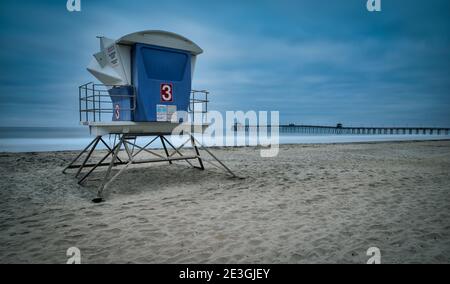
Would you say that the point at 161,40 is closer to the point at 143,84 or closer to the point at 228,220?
the point at 143,84

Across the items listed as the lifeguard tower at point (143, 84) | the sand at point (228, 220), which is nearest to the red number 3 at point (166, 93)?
the lifeguard tower at point (143, 84)

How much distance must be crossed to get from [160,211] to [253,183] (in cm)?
328

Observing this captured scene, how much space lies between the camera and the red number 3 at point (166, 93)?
674 centimetres

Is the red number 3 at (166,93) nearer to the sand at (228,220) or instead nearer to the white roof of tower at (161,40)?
the white roof of tower at (161,40)

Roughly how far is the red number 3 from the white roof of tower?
1100 millimetres

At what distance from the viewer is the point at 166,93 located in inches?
267

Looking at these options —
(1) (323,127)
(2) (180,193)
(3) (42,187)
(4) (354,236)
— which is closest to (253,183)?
(2) (180,193)

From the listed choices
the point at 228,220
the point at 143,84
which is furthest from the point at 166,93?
the point at 228,220

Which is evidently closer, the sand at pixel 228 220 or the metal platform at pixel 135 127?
the sand at pixel 228 220

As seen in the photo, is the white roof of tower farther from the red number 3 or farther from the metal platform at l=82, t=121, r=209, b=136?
the metal platform at l=82, t=121, r=209, b=136

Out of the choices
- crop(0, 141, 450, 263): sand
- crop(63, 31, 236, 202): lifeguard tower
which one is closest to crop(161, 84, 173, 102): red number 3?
crop(63, 31, 236, 202): lifeguard tower

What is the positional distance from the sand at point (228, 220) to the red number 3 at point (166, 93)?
2453 mm
